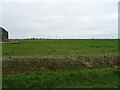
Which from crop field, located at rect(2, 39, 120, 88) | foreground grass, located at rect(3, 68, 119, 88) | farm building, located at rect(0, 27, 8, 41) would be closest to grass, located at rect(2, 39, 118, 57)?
crop field, located at rect(2, 39, 120, 88)

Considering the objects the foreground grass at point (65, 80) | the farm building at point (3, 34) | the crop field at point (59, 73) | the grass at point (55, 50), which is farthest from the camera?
the farm building at point (3, 34)

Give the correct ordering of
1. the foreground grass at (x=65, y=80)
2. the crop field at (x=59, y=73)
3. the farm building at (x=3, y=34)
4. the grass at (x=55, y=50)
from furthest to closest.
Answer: the farm building at (x=3, y=34) → the grass at (x=55, y=50) → the crop field at (x=59, y=73) → the foreground grass at (x=65, y=80)

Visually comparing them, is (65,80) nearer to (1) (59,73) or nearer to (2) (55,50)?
(1) (59,73)

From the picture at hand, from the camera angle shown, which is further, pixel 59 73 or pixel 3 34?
pixel 3 34

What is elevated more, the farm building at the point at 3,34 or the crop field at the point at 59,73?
the farm building at the point at 3,34

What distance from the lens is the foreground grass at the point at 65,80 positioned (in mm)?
9953

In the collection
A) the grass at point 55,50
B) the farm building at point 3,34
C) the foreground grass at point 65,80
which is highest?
the farm building at point 3,34

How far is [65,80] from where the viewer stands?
1070 cm

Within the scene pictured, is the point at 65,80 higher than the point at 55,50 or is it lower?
lower

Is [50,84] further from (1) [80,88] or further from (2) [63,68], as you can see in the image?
(2) [63,68]

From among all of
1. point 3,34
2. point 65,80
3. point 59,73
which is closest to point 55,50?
point 59,73

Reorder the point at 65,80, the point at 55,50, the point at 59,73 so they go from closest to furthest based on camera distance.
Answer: the point at 65,80 → the point at 59,73 → the point at 55,50

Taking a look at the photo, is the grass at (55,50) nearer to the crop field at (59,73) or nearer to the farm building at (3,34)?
the crop field at (59,73)

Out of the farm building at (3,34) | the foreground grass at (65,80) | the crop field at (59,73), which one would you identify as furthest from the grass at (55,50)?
the farm building at (3,34)
